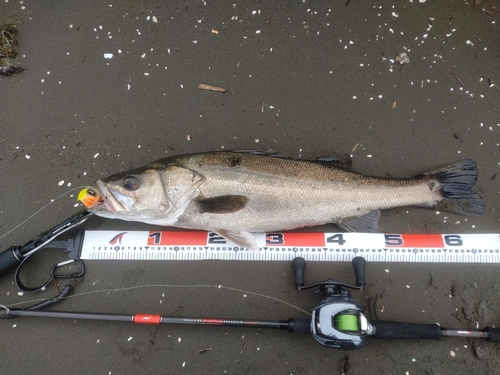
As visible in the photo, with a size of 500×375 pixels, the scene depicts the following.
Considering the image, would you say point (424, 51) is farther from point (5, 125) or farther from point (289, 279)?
point (5, 125)

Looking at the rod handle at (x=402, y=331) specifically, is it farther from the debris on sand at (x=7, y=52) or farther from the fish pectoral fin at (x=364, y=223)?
the debris on sand at (x=7, y=52)

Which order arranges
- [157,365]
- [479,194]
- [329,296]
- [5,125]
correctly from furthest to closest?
[5,125] < [479,194] < [157,365] < [329,296]

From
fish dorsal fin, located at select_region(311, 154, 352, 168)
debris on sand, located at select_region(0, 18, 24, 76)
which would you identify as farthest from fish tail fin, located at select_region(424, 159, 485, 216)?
debris on sand, located at select_region(0, 18, 24, 76)

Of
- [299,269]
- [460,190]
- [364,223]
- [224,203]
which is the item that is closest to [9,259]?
[224,203]

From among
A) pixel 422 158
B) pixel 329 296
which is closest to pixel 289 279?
pixel 329 296

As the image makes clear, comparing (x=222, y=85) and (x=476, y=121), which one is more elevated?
(x=222, y=85)

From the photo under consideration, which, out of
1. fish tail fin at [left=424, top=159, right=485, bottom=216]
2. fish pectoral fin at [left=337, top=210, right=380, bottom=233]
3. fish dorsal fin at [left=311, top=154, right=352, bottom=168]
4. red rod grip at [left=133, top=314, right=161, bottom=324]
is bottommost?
red rod grip at [left=133, top=314, right=161, bottom=324]

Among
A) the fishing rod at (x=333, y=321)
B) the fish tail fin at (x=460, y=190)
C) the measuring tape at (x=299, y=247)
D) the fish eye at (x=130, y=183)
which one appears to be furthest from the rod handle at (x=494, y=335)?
the fish eye at (x=130, y=183)

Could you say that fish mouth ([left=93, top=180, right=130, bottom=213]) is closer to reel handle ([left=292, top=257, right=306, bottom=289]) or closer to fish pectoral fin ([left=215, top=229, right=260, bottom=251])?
fish pectoral fin ([left=215, top=229, right=260, bottom=251])
